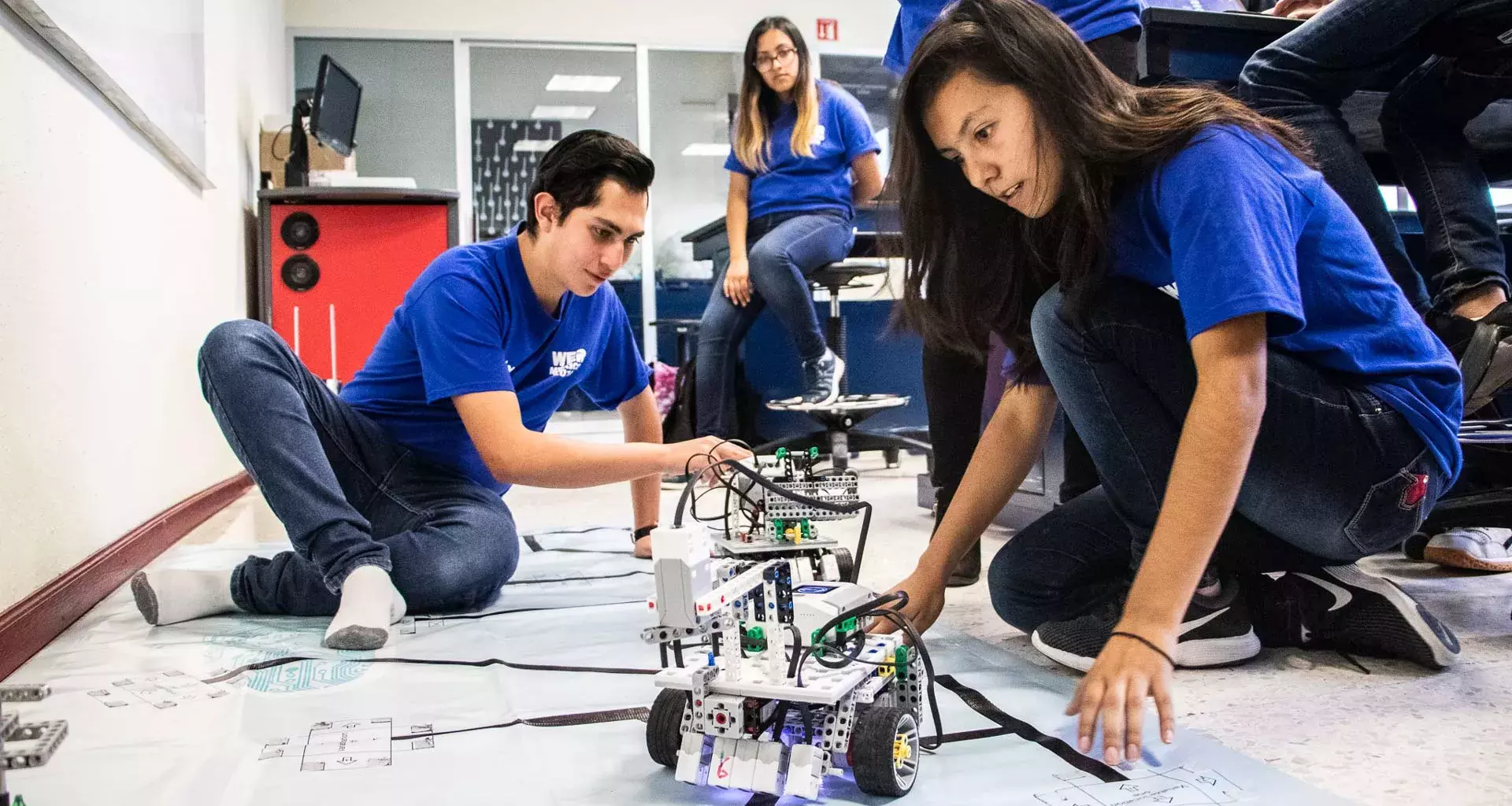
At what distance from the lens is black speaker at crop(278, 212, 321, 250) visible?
4.01m

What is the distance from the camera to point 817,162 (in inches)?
134

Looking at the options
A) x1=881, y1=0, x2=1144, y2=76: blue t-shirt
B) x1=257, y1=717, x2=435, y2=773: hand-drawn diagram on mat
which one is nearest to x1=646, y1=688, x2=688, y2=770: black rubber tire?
x1=257, y1=717, x2=435, y2=773: hand-drawn diagram on mat

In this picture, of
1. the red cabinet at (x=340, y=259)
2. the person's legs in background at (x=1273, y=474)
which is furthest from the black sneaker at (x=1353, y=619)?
the red cabinet at (x=340, y=259)

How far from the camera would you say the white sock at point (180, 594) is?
1593 mm

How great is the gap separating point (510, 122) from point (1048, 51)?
541 centimetres

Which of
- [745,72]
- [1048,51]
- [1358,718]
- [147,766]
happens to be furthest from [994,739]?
[745,72]

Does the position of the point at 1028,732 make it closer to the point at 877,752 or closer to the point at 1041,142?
the point at 877,752

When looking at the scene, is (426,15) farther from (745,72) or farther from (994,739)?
(994,739)

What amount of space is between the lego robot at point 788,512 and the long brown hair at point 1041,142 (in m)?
0.30

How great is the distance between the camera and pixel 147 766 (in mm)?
1024

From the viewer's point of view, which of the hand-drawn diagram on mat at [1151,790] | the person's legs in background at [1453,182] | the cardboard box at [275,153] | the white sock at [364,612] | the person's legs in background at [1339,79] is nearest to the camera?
the hand-drawn diagram on mat at [1151,790]

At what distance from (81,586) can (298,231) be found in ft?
8.48

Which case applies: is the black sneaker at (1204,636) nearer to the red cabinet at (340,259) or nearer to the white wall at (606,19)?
the red cabinet at (340,259)

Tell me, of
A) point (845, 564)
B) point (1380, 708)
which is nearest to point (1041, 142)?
point (1380, 708)
